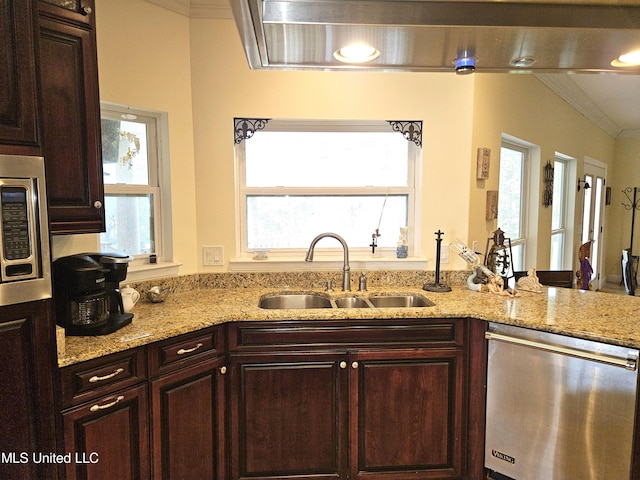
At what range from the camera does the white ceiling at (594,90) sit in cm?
239

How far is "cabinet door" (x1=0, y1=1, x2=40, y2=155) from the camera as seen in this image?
1.28m

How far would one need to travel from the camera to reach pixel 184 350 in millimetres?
1807

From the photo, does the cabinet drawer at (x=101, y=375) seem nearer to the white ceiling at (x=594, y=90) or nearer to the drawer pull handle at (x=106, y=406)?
the drawer pull handle at (x=106, y=406)

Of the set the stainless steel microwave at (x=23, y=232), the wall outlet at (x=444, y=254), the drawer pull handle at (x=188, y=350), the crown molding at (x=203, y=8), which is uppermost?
the crown molding at (x=203, y=8)

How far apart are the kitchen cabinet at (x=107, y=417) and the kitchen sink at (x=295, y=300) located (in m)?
0.90

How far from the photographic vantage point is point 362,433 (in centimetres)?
203

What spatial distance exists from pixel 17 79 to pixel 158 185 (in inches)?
44.8

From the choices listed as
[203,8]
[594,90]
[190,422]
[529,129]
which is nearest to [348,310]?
[190,422]

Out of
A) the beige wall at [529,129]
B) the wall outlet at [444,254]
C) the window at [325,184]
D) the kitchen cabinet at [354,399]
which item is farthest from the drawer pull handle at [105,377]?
the beige wall at [529,129]

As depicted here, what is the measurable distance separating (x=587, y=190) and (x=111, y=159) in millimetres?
5889

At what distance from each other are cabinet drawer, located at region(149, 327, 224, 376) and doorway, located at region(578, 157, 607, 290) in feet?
16.6

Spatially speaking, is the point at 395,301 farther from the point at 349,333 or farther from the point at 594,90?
the point at 594,90

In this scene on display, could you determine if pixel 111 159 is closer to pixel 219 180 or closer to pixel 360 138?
pixel 219 180

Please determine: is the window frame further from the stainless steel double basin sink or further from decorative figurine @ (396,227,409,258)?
decorative figurine @ (396,227,409,258)
